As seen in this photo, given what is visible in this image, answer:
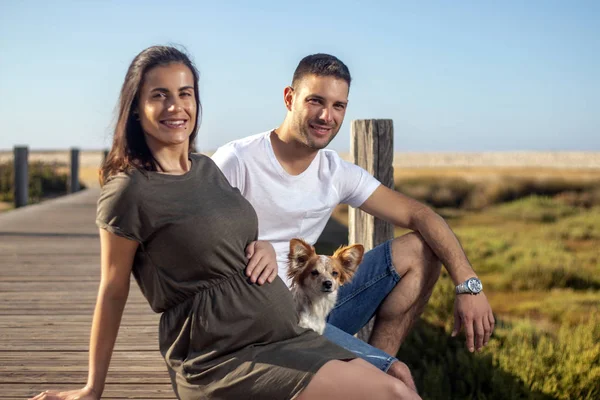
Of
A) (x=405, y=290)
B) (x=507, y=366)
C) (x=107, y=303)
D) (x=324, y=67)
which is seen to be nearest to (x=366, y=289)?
(x=405, y=290)

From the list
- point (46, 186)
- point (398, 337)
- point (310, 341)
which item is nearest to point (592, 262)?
point (398, 337)

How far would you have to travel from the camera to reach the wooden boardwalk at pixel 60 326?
3316 millimetres

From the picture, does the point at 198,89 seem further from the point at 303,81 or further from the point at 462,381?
the point at 462,381

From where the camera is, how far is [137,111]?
2299 millimetres

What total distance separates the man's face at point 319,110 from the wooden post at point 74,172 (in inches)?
A: 523

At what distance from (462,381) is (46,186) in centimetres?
1523

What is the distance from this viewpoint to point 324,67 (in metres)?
→ 2.99

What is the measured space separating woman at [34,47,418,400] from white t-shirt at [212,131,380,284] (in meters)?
0.63

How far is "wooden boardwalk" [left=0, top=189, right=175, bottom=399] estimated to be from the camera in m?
3.32

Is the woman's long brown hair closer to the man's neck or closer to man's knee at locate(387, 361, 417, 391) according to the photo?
the man's neck

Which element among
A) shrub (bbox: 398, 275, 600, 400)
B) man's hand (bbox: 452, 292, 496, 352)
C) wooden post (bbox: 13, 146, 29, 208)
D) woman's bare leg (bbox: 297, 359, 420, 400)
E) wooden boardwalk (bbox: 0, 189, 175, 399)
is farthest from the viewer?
wooden post (bbox: 13, 146, 29, 208)

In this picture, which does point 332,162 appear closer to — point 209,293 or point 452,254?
point 452,254

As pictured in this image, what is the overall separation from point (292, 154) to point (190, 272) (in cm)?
101

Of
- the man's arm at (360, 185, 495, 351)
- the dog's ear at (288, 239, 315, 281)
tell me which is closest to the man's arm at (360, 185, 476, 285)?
the man's arm at (360, 185, 495, 351)
